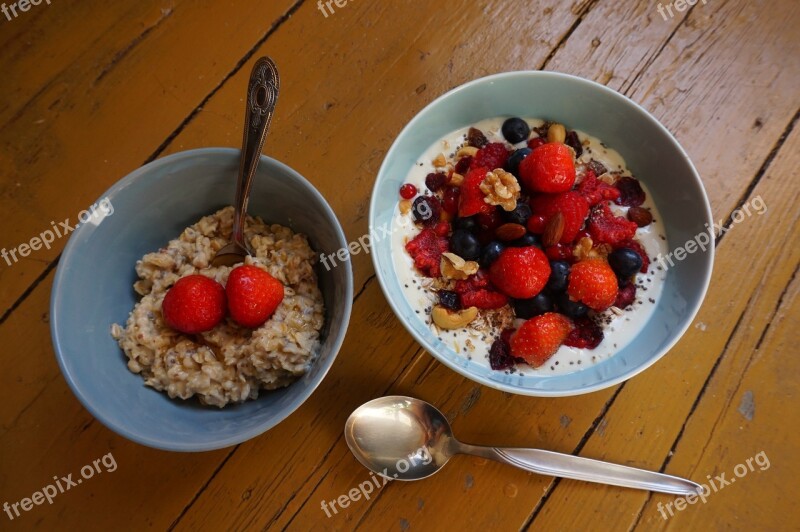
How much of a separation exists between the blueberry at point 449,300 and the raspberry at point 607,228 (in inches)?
11.8

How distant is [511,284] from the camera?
1074mm

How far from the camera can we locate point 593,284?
1067 mm

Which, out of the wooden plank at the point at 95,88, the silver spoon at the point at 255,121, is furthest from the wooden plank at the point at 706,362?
the wooden plank at the point at 95,88

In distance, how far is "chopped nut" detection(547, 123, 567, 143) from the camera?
1197 millimetres

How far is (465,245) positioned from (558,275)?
0.60 ft

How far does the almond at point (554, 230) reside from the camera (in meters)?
1.07

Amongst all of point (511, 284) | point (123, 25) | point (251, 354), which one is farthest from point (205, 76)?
point (511, 284)

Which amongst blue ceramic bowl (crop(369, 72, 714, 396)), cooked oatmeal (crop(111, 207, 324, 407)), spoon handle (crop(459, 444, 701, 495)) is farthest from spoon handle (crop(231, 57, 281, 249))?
spoon handle (crop(459, 444, 701, 495))

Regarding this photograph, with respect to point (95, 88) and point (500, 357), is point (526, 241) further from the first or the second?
point (95, 88)

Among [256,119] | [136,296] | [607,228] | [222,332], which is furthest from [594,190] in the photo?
[136,296]

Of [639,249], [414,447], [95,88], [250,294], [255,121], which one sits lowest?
[414,447]

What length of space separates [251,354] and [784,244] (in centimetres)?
115

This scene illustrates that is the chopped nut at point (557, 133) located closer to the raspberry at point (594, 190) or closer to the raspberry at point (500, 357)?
the raspberry at point (594, 190)

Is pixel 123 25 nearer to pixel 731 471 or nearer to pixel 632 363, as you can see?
pixel 632 363
